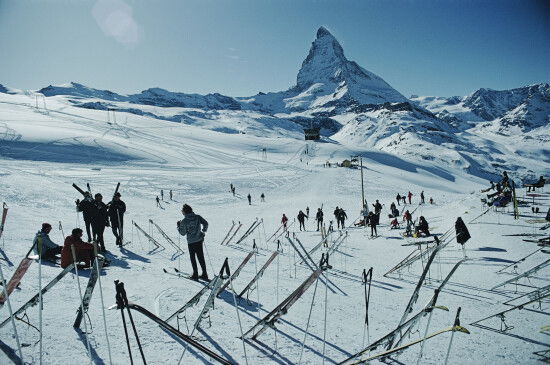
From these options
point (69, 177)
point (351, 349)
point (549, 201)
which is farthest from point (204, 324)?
point (69, 177)

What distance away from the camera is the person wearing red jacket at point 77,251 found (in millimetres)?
6410

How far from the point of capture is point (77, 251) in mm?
6652

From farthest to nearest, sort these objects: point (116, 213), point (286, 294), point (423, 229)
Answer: point (423, 229), point (116, 213), point (286, 294)

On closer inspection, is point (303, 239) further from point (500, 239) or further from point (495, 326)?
point (495, 326)

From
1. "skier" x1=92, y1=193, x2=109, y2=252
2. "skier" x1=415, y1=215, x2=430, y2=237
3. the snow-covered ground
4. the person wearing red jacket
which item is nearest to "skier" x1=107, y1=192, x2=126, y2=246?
the snow-covered ground

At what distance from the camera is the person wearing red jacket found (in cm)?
641

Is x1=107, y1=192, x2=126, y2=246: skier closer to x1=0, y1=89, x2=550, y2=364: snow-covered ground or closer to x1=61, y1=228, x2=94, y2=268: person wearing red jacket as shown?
x1=0, y1=89, x2=550, y2=364: snow-covered ground

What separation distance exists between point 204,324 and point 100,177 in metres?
43.3

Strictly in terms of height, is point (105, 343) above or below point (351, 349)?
above

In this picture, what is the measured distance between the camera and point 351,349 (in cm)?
436

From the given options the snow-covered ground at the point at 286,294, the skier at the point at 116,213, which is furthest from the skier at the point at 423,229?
the skier at the point at 116,213

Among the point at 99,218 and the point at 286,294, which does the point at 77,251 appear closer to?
the point at 99,218

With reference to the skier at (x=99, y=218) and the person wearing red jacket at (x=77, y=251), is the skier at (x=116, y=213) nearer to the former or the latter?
the skier at (x=99, y=218)

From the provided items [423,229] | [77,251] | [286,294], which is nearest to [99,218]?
[77,251]
